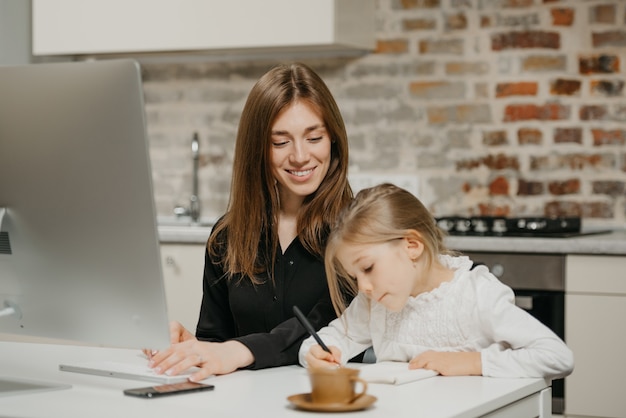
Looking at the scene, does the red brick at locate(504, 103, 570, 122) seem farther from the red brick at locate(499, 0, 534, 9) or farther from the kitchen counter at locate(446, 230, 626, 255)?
the kitchen counter at locate(446, 230, 626, 255)

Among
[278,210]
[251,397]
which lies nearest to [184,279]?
[278,210]

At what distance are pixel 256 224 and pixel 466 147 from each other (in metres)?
1.90

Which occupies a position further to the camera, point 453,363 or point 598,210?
point 598,210

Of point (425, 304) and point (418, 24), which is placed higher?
point (418, 24)

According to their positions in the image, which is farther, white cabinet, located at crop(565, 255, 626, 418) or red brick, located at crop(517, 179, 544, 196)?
red brick, located at crop(517, 179, 544, 196)

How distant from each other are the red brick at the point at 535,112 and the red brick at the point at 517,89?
0.16 ft

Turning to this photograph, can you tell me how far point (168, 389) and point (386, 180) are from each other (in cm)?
254

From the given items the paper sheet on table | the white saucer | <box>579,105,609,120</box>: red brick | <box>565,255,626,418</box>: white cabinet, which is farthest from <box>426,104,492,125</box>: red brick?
the white saucer

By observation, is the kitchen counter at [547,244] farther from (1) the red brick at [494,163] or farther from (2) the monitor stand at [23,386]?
(2) the monitor stand at [23,386]

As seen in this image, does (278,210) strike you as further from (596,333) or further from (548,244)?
(596,333)

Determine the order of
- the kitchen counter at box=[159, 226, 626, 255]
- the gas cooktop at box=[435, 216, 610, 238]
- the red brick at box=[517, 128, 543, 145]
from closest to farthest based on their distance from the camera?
the kitchen counter at box=[159, 226, 626, 255]
the gas cooktop at box=[435, 216, 610, 238]
the red brick at box=[517, 128, 543, 145]

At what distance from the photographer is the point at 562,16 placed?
3.81 m

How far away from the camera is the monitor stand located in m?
1.64

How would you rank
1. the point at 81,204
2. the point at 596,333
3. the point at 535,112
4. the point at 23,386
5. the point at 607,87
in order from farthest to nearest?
the point at 535,112 < the point at 607,87 < the point at 596,333 < the point at 23,386 < the point at 81,204
